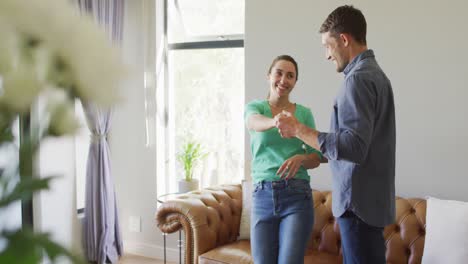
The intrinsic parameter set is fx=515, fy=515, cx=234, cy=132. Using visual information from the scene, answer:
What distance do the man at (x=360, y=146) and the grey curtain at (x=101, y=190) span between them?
2.42 metres

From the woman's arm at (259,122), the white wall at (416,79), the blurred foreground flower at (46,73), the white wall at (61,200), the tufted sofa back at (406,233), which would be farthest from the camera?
the white wall at (61,200)

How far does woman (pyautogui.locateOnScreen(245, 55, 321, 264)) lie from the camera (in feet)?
7.20

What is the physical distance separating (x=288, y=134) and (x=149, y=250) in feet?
8.54

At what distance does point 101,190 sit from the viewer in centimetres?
392

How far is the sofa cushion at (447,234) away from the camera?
251 centimetres

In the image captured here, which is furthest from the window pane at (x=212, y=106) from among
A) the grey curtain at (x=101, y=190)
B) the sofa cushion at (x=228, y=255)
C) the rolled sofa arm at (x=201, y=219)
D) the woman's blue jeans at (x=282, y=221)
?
the woman's blue jeans at (x=282, y=221)

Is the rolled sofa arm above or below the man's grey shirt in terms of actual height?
below

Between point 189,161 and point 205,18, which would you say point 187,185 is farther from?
point 205,18

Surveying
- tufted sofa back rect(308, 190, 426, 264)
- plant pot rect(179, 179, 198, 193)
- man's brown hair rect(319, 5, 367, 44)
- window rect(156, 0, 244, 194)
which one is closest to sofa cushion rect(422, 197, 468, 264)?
tufted sofa back rect(308, 190, 426, 264)

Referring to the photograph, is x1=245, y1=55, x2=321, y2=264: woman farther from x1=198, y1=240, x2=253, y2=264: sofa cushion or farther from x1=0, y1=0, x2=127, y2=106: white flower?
x1=0, y1=0, x2=127, y2=106: white flower

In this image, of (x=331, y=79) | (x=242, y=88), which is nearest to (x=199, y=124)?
(x=242, y=88)

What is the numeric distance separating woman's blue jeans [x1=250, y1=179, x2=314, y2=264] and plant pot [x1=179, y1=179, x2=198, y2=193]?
167cm

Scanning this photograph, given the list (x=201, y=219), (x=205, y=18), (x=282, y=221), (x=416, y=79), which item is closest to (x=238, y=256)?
(x=201, y=219)

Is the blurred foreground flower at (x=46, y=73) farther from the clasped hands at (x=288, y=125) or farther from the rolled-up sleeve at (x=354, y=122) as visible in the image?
the clasped hands at (x=288, y=125)
